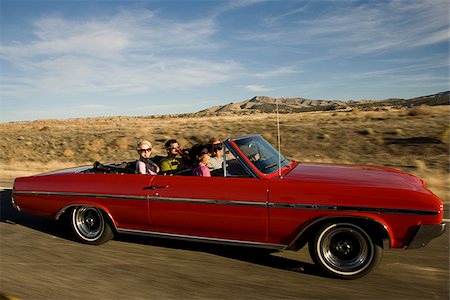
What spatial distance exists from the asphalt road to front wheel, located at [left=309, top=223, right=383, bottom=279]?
0.12 metres

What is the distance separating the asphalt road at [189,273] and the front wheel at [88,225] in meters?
0.12

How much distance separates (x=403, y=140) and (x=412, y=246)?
9.70 m

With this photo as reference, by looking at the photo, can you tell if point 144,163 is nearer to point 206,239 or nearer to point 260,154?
point 206,239

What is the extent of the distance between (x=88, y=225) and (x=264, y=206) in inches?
106

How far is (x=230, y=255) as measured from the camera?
4625mm

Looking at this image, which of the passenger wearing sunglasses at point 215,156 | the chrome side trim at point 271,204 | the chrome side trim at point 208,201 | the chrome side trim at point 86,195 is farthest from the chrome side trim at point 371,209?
the chrome side trim at point 86,195

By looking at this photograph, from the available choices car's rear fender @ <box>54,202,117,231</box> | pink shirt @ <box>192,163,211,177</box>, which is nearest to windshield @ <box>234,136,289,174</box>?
pink shirt @ <box>192,163,211,177</box>

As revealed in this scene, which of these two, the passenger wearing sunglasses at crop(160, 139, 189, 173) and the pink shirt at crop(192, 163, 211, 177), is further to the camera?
the passenger wearing sunglasses at crop(160, 139, 189, 173)

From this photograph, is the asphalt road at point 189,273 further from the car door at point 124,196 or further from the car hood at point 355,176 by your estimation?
the car hood at point 355,176

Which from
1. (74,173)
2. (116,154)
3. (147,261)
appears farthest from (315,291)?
(116,154)

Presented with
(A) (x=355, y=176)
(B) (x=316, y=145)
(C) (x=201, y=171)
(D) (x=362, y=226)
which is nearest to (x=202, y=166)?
(C) (x=201, y=171)

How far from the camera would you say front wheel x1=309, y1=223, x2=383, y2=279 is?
3822mm

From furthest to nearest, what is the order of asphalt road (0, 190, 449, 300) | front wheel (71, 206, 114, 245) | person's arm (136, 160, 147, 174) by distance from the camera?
Result: person's arm (136, 160, 147, 174) → front wheel (71, 206, 114, 245) → asphalt road (0, 190, 449, 300)

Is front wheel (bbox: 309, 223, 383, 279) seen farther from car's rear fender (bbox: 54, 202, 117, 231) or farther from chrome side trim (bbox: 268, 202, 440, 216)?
car's rear fender (bbox: 54, 202, 117, 231)
